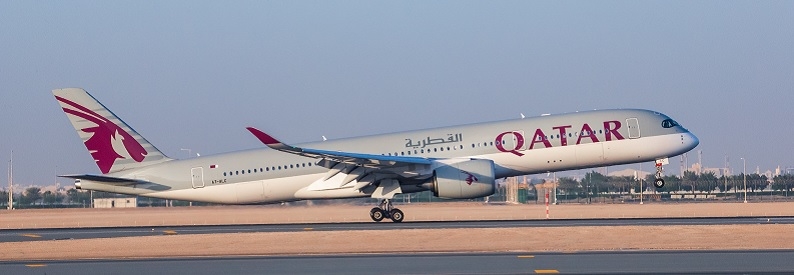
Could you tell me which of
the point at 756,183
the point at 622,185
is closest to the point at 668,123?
the point at 622,185

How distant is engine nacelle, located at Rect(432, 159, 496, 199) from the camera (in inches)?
1793

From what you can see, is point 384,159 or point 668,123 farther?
point 668,123

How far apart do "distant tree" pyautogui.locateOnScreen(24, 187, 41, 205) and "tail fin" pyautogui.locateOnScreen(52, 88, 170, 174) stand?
46.6m

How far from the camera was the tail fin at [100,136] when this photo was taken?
50.2 m

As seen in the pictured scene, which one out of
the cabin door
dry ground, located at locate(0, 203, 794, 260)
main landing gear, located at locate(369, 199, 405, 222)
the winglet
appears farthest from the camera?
the cabin door

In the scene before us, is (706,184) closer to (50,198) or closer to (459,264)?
(50,198)

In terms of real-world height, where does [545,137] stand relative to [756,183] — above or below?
above

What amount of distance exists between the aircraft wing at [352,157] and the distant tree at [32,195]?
181 feet

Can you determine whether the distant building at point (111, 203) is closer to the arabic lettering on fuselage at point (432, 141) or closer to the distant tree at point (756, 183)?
the arabic lettering on fuselage at point (432, 141)

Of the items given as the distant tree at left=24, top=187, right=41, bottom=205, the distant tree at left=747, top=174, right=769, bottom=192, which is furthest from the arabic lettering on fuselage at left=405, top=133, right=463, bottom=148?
the distant tree at left=747, top=174, right=769, bottom=192

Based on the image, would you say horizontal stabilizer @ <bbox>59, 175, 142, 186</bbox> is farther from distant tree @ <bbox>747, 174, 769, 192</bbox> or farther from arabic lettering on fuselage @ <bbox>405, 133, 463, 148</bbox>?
distant tree @ <bbox>747, 174, 769, 192</bbox>

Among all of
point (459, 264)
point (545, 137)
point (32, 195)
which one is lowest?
point (459, 264)

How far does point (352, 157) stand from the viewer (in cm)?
4491

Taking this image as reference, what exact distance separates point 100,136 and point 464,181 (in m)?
15.8
